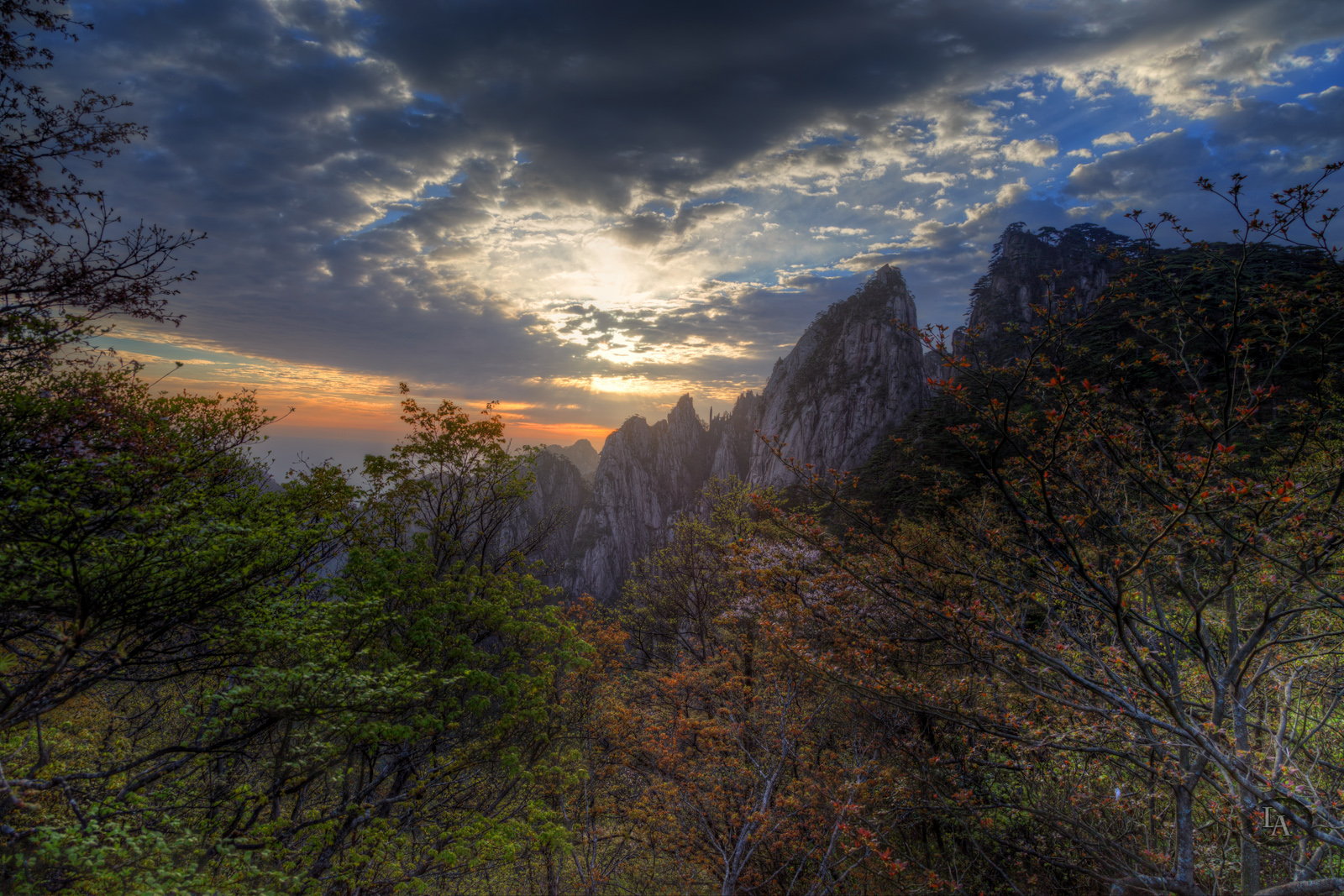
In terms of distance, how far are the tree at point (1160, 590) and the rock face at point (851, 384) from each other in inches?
2352

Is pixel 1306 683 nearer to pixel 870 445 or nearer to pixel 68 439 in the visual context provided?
pixel 68 439

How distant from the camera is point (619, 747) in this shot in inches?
609

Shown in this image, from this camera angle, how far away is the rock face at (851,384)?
74500 mm

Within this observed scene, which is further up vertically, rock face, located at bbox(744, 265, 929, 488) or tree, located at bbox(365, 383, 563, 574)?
rock face, located at bbox(744, 265, 929, 488)

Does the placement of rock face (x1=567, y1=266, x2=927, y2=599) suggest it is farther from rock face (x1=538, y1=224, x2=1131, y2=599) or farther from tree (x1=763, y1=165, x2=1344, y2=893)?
tree (x1=763, y1=165, x2=1344, y2=893)

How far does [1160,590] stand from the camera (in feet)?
28.9

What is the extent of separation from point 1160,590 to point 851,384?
73292mm

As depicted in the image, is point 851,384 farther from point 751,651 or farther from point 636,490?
point 751,651

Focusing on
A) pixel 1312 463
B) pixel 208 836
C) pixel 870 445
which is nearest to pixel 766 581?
pixel 208 836

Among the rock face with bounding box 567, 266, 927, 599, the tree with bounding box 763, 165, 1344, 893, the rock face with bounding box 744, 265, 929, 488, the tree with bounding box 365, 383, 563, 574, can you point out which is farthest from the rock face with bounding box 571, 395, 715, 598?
the tree with bounding box 763, 165, 1344, 893

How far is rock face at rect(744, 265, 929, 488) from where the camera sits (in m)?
74.5

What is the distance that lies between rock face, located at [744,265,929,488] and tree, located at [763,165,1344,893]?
196ft

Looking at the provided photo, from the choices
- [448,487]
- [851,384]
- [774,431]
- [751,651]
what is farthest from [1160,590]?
[774,431]

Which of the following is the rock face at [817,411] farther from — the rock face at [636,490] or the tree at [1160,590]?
the tree at [1160,590]
